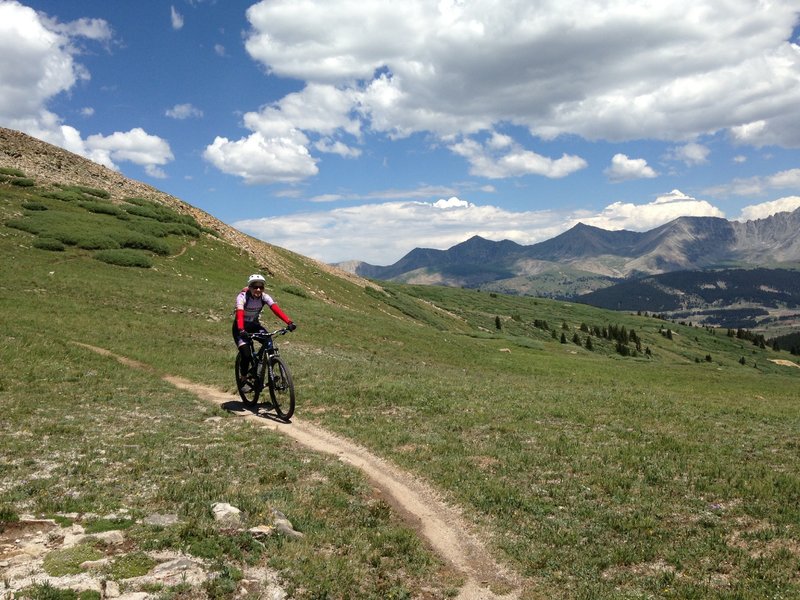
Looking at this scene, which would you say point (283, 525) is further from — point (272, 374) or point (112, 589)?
point (272, 374)

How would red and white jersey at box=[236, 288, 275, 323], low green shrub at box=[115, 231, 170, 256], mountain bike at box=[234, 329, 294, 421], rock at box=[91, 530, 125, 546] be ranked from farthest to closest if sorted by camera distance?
low green shrub at box=[115, 231, 170, 256]
red and white jersey at box=[236, 288, 275, 323]
mountain bike at box=[234, 329, 294, 421]
rock at box=[91, 530, 125, 546]

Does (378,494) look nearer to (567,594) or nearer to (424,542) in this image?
(424,542)

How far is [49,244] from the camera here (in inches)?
2062

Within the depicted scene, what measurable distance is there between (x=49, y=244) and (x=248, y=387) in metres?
44.5

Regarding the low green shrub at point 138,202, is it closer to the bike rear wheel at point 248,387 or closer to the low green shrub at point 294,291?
the low green shrub at point 294,291

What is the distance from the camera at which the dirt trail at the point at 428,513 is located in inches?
379

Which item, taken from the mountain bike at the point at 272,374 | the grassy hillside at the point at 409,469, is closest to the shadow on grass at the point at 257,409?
the mountain bike at the point at 272,374

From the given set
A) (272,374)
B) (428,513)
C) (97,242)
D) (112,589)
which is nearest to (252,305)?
(272,374)

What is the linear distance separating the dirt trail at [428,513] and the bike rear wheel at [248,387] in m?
1.06

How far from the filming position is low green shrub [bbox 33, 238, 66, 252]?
51.9 metres

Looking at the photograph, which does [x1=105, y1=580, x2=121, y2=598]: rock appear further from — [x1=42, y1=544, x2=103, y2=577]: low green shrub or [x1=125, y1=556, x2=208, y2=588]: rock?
[x1=42, y1=544, x2=103, y2=577]: low green shrub

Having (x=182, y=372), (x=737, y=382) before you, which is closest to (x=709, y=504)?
(x=182, y=372)

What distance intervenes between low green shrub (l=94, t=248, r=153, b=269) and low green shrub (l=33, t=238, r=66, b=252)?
3239 millimetres

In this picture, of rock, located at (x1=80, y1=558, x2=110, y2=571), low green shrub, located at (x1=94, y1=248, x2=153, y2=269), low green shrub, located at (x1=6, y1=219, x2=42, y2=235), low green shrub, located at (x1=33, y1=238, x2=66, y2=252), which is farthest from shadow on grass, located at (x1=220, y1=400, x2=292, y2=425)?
low green shrub, located at (x1=6, y1=219, x2=42, y2=235)
